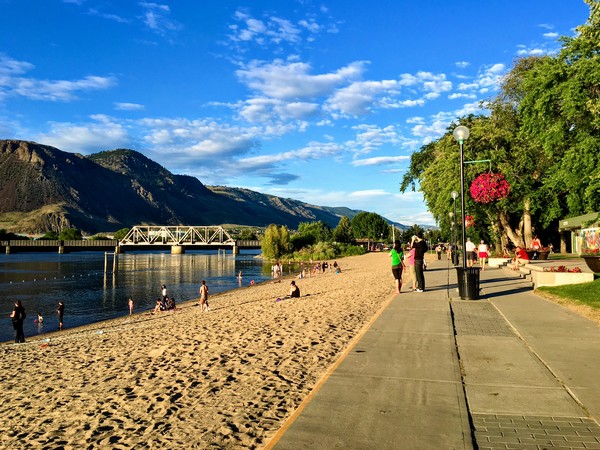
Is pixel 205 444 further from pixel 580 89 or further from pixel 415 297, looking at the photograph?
pixel 580 89

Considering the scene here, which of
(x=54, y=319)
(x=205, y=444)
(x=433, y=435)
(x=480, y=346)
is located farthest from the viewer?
(x=54, y=319)

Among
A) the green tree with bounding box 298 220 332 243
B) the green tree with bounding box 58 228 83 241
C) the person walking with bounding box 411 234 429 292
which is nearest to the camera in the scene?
the person walking with bounding box 411 234 429 292

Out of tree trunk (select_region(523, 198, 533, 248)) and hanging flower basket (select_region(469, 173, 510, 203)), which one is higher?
hanging flower basket (select_region(469, 173, 510, 203))

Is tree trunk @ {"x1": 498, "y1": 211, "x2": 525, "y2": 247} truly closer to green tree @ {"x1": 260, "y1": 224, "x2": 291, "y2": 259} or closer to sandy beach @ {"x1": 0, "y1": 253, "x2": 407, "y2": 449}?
sandy beach @ {"x1": 0, "y1": 253, "x2": 407, "y2": 449}

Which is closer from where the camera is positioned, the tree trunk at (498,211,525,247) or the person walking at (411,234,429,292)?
the person walking at (411,234,429,292)

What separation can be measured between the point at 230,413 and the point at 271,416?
1.75 ft

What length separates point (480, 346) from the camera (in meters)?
7.80

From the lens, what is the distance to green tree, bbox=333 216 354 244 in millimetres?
136500

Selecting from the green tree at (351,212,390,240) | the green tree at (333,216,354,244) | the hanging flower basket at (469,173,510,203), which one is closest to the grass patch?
the hanging flower basket at (469,173,510,203)

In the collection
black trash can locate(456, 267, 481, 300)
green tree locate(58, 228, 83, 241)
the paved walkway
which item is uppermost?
green tree locate(58, 228, 83, 241)

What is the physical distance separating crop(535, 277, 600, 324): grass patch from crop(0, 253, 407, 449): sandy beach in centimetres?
Result: 543

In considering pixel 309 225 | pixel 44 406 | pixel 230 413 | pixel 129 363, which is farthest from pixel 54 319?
pixel 309 225

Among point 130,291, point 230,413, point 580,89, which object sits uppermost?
point 580,89

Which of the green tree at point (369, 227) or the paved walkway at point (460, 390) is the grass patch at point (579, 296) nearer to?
the paved walkway at point (460, 390)
